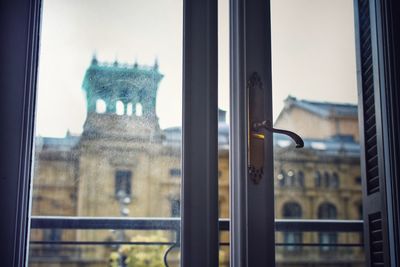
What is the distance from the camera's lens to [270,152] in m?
1.88

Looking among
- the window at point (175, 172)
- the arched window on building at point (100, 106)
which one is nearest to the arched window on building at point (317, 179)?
the window at point (175, 172)

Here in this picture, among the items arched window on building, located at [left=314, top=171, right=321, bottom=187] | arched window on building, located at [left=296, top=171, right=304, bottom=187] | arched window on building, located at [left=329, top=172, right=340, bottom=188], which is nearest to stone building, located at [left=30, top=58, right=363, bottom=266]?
arched window on building, located at [left=296, top=171, right=304, bottom=187]

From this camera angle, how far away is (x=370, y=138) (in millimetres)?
2016

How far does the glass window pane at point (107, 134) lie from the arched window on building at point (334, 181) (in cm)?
68

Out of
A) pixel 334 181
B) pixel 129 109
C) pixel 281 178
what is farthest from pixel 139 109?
pixel 334 181

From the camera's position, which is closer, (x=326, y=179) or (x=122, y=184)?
(x=122, y=184)

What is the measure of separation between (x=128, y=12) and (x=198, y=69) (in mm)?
265

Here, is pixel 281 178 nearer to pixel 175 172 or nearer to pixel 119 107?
pixel 175 172

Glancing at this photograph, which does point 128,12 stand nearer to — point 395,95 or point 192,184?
A: point 192,184

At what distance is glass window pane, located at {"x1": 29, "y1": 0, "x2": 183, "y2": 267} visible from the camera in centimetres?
174

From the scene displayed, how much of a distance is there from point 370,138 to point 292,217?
1.15ft

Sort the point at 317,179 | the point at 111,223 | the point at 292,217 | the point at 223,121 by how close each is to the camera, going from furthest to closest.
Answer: the point at 317,179 → the point at 292,217 → the point at 223,121 → the point at 111,223

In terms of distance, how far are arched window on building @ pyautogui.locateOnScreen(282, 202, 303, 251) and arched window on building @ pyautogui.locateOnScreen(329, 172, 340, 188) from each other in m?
0.27

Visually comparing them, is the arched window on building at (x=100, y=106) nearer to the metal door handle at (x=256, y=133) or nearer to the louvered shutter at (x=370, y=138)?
the metal door handle at (x=256, y=133)
